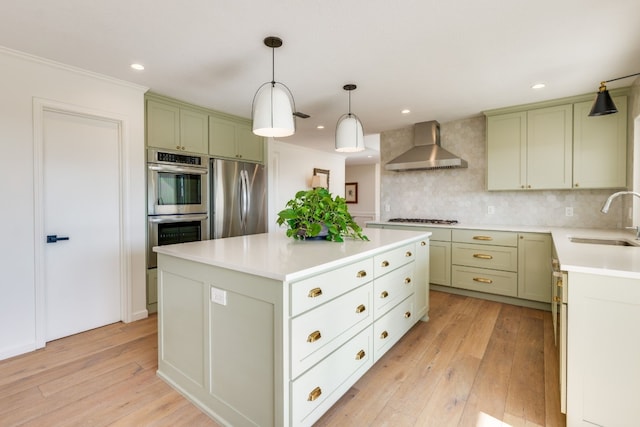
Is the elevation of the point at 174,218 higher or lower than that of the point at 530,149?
lower

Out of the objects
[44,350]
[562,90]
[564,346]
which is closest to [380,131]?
[562,90]

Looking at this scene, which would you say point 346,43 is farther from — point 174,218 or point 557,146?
point 557,146

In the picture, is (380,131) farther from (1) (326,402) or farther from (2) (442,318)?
(1) (326,402)

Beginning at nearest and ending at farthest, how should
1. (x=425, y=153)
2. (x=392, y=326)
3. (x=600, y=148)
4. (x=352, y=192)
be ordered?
(x=392, y=326), (x=600, y=148), (x=425, y=153), (x=352, y=192)

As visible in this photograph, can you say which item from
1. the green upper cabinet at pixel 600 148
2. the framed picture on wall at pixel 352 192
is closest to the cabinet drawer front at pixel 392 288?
the green upper cabinet at pixel 600 148

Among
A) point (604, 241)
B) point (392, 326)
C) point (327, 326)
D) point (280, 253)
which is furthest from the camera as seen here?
point (604, 241)

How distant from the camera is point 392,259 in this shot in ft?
7.37

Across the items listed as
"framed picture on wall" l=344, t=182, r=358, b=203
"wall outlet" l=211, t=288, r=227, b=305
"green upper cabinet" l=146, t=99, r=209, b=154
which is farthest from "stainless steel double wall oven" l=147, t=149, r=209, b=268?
"framed picture on wall" l=344, t=182, r=358, b=203

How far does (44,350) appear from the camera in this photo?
2479 millimetres

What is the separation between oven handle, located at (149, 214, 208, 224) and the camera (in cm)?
324

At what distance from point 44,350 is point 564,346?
11.9ft

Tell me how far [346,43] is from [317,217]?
4.23ft

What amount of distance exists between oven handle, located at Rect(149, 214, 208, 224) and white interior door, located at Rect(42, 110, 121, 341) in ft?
1.08

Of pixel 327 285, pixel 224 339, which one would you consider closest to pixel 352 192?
pixel 327 285
